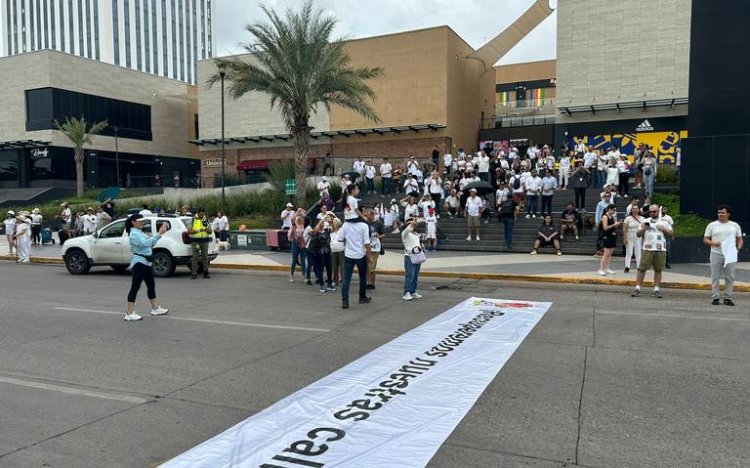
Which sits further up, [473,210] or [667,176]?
[667,176]

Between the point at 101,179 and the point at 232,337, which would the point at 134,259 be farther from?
the point at 101,179

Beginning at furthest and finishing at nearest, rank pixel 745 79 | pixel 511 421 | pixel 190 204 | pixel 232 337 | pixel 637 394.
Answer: pixel 190 204 → pixel 745 79 → pixel 232 337 → pixel 637 394 → pixel 511 421

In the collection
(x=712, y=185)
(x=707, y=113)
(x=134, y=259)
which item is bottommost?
(x=134, y=259)

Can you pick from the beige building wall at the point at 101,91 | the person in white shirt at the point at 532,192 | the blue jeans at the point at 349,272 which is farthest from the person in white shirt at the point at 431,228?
the beige building wall at the point at 101,91

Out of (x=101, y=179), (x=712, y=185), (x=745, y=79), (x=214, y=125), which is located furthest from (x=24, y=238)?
(x=101, y=179)

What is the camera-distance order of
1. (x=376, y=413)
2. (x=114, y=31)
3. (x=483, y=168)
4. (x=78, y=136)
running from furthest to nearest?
(x=114, y=31) < (x=78, y=136) < (x=483, y=168) < (x=376, y=413)

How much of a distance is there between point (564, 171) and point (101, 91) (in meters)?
42.7

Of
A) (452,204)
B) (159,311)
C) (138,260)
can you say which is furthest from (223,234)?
(138,260)

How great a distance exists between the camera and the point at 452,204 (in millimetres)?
22234

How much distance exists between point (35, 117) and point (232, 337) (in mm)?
48187

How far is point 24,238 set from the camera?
20469 millimetres

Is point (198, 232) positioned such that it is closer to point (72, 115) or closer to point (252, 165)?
point (252, 165)

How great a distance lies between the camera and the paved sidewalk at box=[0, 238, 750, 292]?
1316 cm

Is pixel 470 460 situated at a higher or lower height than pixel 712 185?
lower
